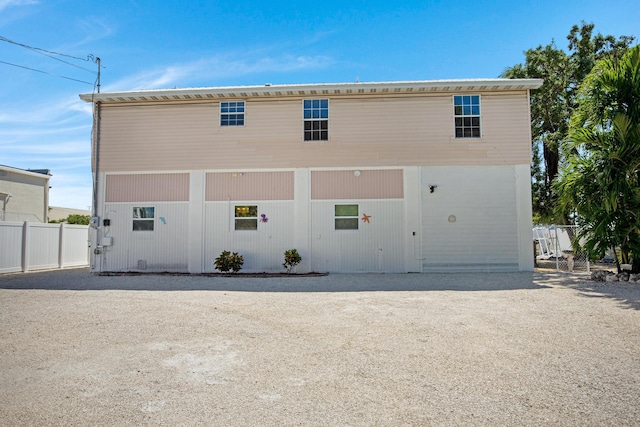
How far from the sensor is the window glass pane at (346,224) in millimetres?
12648

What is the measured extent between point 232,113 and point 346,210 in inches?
190

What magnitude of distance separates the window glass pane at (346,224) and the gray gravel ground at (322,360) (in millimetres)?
4857

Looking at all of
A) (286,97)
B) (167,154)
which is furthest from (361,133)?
(167,154)

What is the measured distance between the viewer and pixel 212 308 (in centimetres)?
692

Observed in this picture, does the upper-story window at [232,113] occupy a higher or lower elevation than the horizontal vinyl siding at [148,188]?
higher

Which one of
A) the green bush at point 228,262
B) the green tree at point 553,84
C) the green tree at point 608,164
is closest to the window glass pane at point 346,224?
the green bush at point 228,262

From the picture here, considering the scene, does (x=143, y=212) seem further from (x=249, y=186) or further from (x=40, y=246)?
(x=40, y=246)

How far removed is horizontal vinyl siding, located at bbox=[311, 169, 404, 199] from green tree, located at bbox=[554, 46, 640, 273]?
4.37 metres

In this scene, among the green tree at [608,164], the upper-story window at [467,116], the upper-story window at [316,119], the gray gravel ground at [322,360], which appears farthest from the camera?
the upper-story window at [316,119]

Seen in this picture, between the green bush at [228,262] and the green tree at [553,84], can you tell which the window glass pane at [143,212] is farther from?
the green tree at [553,84]

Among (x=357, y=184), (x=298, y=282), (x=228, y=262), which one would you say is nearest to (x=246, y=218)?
(x=228, y=262)

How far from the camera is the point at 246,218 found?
13.0m

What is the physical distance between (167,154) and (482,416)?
1248cm

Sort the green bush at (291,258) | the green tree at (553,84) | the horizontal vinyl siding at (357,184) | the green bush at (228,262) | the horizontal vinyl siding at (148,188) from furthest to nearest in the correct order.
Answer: the green tree at (553,84) < the horizontal vinyl siding at (148,188) < the horizontal vinyl siding at (357,184) < the green bush at (228,262) < the green bush at (291,258)
